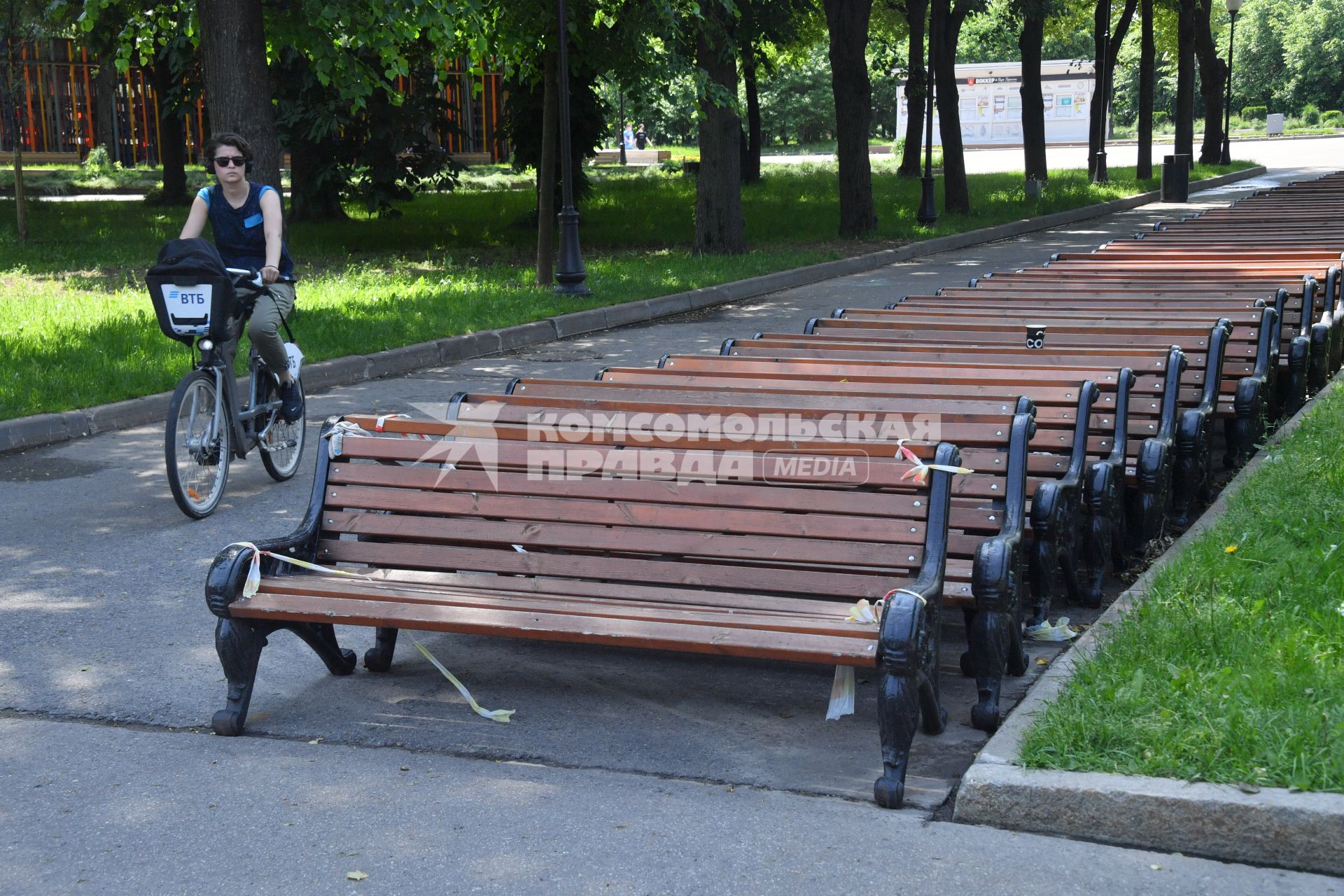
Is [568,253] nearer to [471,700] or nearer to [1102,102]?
[471,700]

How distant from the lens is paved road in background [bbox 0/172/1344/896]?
352 centimetres

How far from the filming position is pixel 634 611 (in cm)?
432

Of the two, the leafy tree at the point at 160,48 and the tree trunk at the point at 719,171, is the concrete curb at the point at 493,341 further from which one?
the leafy tree at the point at 160,48

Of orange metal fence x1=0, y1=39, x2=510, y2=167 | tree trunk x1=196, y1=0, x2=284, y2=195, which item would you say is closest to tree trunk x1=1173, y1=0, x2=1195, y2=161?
orange metal fence x1=0, y1=39, x2=510, y2=167

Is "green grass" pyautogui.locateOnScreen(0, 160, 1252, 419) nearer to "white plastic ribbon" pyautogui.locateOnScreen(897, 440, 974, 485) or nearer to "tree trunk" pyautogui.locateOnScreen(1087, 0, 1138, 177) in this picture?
"tree trunk" pyautogui.locateOnScreen(1087, 0, 1138, 177)

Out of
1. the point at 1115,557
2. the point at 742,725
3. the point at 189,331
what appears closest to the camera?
the point at 742,725

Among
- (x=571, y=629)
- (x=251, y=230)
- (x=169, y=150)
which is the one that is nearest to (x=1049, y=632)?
(x=571, y=629)

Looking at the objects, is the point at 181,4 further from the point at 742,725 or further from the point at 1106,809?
the point at 1106,809

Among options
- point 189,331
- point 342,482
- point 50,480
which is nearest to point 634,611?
point 342,482

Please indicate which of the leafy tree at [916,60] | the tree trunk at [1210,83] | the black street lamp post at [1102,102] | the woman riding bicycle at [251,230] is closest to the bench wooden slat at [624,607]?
the woman riding bicycle at [251,230]

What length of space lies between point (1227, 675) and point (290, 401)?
5.64 meters

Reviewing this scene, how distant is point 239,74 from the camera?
44.2ft

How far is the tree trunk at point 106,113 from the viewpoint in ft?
135

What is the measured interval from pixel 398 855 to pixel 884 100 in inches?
3674
